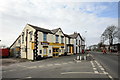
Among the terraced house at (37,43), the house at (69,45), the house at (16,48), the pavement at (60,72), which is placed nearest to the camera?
the pavement at (60,72)

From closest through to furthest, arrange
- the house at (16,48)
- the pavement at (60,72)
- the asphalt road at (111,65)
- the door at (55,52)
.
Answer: the pavement at (60,72) < the asphalt road at (111,65) < the house at (16,48) < the door at (55,52)

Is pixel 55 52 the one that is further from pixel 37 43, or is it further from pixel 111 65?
pixel 111 65

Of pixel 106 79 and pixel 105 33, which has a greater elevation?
pixel 105 33

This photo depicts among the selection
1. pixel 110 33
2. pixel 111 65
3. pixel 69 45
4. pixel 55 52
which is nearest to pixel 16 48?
pixel 55 52

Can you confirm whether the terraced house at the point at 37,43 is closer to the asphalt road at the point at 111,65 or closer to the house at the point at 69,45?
the house at the point at 69,45

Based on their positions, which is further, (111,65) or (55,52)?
(55,52)

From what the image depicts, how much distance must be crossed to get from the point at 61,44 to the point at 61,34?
9.75ft

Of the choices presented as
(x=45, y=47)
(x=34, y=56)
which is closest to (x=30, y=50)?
(x=34, y=56)

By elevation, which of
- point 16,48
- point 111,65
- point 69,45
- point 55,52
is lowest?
point 111,65

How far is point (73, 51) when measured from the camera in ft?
126

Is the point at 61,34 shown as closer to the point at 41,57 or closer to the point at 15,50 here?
the point at 41,57

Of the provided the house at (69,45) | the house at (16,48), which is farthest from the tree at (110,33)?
the house at (16,48)

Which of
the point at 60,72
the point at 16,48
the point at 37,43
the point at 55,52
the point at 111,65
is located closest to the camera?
the point at 60,72

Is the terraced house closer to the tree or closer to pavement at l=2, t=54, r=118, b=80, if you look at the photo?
pavement at l=2, t=54, r=118, b=80
